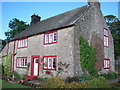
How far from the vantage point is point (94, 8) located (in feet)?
54.5

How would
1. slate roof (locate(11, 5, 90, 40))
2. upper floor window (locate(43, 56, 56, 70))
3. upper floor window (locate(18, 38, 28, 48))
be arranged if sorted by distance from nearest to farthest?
upper floor window (locate(43, 56, 56, 70))
slate roof (locate(11, 5, 90, 40))
upper floor window (locate(18, 38, 28, 48))

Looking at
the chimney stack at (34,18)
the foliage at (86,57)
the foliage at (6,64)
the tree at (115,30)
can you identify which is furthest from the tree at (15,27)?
the foliage at (86,57)

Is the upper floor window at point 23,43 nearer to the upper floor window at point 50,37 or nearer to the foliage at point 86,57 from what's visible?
the upper floor window at point 50,37

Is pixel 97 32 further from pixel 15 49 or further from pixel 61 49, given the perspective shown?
pixel 15 49

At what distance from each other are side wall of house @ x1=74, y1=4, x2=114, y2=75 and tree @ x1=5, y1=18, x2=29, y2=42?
2650cm

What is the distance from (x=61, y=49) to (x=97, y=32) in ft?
19.4

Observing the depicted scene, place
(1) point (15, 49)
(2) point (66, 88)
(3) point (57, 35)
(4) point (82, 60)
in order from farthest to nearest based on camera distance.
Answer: (1) point (15, 49), (3) point (57, 35), (4) point (82, 60), (2) point (66, 88)

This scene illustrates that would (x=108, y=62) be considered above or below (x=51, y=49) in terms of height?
below

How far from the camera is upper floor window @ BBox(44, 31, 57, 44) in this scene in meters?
15.3

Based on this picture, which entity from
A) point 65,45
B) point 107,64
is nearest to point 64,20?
point 65,45

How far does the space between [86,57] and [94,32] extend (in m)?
4.01

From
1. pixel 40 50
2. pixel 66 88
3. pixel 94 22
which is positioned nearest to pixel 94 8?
pixel 94 22

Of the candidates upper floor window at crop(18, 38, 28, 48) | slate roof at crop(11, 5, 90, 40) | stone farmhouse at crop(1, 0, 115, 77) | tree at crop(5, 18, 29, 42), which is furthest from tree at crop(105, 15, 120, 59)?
tree at crop(5, 18, 29, 42)

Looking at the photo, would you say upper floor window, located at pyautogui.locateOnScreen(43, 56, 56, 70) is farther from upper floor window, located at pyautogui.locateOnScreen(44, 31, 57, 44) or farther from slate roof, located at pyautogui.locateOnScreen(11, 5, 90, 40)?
slate roof, located at pyautogui.locateOnScreen(11, 5, 90, 40)
